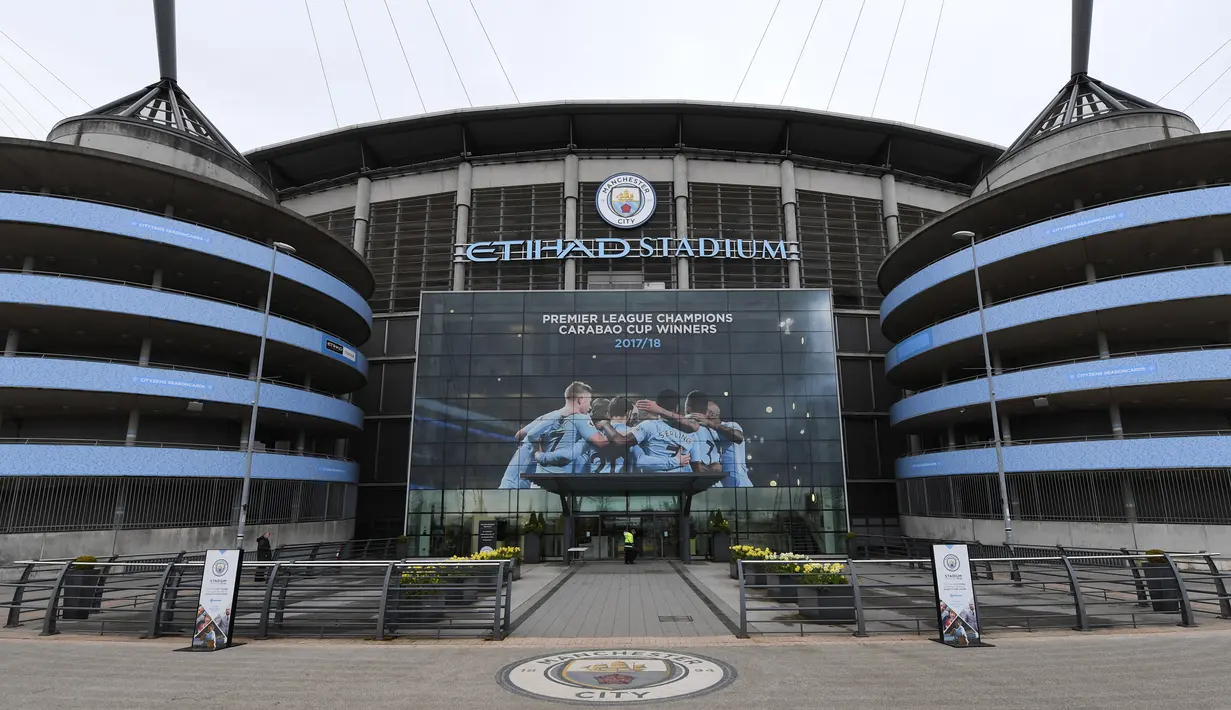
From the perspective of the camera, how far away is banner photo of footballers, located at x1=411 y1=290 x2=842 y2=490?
1396 inches

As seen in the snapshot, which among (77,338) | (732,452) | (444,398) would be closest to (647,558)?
(732,452)

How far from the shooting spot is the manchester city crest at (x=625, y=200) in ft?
156

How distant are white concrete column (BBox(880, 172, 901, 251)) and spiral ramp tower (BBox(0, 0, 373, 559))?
128ft

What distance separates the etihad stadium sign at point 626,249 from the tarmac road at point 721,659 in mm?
36245

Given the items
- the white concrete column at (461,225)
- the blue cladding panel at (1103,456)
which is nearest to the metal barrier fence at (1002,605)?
the blue cladding panel at (1103,456)

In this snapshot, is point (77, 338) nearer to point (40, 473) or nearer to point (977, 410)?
point (40, 473)

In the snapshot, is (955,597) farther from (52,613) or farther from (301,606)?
(52,613)

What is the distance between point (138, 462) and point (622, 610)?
24.3 metres

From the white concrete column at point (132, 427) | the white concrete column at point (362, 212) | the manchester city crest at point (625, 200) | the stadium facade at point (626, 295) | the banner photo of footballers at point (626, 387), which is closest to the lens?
the white concrete column at point (132, 427)

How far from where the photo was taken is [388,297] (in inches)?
1889

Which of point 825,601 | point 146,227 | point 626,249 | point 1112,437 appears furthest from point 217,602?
point 626,249

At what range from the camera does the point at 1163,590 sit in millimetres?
14406

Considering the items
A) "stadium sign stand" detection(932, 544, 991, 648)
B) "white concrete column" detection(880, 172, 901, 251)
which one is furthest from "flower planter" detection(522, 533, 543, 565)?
"white concrete column" detection(880, 172, 901, 251)

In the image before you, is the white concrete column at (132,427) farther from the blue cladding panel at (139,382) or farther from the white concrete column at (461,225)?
the white concrete column at (461,225)
